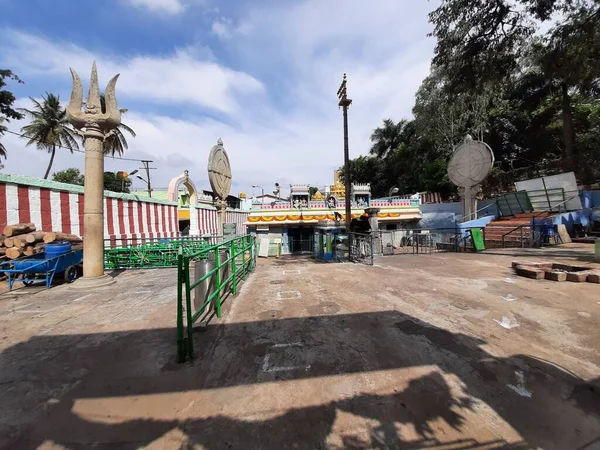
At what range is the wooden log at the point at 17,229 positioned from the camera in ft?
23.7

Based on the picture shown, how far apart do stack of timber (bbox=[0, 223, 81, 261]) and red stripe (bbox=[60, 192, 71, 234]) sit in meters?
1.63

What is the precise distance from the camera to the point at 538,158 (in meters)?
28.2

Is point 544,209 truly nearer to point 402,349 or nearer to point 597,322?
point 597,322

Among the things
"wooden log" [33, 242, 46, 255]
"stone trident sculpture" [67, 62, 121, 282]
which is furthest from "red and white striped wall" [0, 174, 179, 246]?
"stone trident sculpture" [67, 62, 121, 282]

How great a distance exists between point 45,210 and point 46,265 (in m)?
2.98

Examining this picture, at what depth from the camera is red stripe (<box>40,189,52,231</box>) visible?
873 cm

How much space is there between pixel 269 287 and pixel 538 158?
111 feet

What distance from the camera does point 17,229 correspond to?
7.33m

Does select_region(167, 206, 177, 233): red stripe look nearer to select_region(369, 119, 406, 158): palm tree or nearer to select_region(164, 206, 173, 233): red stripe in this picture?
select_region(164, 206, 173, 233): red stripe

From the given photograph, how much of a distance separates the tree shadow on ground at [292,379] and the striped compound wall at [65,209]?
21.1ft

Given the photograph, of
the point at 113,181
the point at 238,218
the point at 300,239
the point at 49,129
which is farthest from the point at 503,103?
the point at 113,181

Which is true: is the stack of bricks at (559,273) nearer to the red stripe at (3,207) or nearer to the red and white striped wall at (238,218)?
the red stripe at (3,207)

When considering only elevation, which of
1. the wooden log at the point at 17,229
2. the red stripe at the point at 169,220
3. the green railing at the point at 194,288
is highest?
the red stripe at the point at 169,220

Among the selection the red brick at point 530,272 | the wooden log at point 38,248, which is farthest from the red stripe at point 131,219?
the red brick at point 530,272
